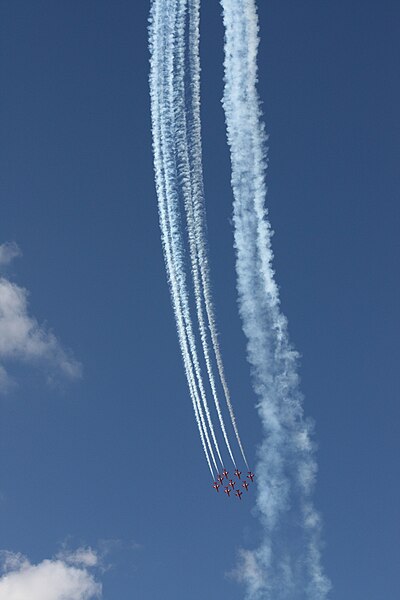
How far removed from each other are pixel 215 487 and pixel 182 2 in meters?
31.1

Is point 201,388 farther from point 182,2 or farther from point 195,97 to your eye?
point 182,2

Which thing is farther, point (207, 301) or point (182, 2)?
point (207, 301)

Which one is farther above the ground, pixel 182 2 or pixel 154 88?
pixel 182 2

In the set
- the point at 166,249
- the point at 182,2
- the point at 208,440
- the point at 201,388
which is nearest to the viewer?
the point at 182,2

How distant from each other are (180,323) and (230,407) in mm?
5829

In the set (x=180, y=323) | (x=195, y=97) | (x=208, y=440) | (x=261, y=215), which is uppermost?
(x=195, y=97)

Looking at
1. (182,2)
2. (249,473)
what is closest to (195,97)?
(182,2)

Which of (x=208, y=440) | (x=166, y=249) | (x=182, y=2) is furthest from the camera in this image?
(x=208, y=440)

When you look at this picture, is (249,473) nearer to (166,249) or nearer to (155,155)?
(166,249)

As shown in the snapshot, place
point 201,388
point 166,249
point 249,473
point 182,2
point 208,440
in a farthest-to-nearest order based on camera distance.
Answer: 1. point 249,473
2. point 208,440
3. point 201,388
4. point 166,249
5. point 182,2

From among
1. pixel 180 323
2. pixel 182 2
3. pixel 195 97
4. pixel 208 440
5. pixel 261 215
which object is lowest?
pixel 208 440

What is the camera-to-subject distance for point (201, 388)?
43.1 meters

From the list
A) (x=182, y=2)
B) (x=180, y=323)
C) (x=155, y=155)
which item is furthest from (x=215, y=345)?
(x=182, y=2)

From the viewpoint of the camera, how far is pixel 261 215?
4056cm
